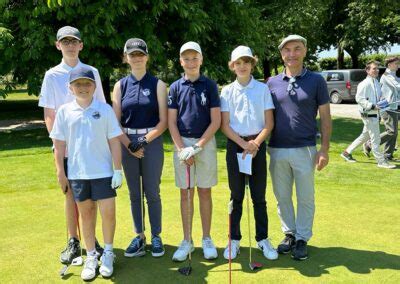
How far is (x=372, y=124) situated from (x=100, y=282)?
675 cm

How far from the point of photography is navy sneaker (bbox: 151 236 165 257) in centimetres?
442

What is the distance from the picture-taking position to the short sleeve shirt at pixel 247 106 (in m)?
4.21

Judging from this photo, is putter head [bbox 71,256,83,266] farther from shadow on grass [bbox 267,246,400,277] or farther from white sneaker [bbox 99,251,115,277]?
shadow on grass [bbox 267,246,400,277]

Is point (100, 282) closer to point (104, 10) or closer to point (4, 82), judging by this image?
point (104, 10)

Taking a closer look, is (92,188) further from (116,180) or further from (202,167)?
(202,167)

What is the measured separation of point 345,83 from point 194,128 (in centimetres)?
2016

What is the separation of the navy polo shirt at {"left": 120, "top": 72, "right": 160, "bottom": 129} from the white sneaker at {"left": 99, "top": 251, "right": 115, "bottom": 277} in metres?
1.21

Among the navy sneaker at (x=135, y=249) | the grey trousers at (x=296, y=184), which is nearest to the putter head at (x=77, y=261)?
the navy sneaker at (x=135, y=249)

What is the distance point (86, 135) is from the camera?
388 cm

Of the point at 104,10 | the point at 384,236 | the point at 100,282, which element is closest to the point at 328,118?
the point at 384,236

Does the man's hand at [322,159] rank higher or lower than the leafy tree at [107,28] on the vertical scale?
lower

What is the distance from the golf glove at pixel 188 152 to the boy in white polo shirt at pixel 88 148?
22.6 inches

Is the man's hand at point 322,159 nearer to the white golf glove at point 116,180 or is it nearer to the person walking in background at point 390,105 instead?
the white golf glove at point 116,180

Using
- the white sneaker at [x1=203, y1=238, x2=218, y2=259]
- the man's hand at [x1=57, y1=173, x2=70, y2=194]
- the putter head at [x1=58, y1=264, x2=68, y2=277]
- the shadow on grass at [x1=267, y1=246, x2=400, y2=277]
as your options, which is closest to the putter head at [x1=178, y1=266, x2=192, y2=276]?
the white sneaker at [x1=203, y1=238, x2=218, y2=259]
